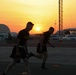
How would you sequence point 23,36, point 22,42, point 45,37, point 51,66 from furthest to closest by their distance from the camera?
1. point 51,66
2. point 45,37
3. point 22,42
4. point 23,36

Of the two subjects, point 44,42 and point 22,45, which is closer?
point 22,45

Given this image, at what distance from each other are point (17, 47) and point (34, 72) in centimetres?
258

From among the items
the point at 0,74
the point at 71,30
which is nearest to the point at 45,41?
the point at 0,74

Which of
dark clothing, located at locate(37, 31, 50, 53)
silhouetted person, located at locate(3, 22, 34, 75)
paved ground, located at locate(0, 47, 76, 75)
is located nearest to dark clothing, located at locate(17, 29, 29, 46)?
silhouetted person, located at locate(3, 22, 34, 75)

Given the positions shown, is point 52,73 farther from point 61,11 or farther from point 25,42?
point 61,11

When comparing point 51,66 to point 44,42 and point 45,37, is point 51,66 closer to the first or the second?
point 44,42

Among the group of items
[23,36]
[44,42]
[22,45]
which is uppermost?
[23,36]

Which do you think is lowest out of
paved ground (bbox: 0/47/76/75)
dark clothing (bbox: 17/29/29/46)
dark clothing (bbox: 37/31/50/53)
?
paved ground (bbox: 0/47/76/75)

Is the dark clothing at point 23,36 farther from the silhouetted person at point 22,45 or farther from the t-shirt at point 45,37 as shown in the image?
the t-shirt at point 45,37

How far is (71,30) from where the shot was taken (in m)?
138

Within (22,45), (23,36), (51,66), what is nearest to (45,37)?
(51,66)

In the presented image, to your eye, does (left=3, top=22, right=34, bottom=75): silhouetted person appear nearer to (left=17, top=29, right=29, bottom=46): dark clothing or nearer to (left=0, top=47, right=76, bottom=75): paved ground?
(left=17, top=29, right=29, bottom=46): dark clothing

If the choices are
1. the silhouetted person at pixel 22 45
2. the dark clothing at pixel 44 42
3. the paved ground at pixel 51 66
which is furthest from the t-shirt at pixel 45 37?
the silhouetted person at pixel 22 45

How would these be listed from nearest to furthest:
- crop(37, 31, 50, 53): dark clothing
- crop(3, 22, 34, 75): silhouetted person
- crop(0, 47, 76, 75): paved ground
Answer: crop(3, 22, 34, 75): silhouetted person → crop(0, 47, 76, 75): paved ground → crop(37, 31, 50, 53): dark clothing
